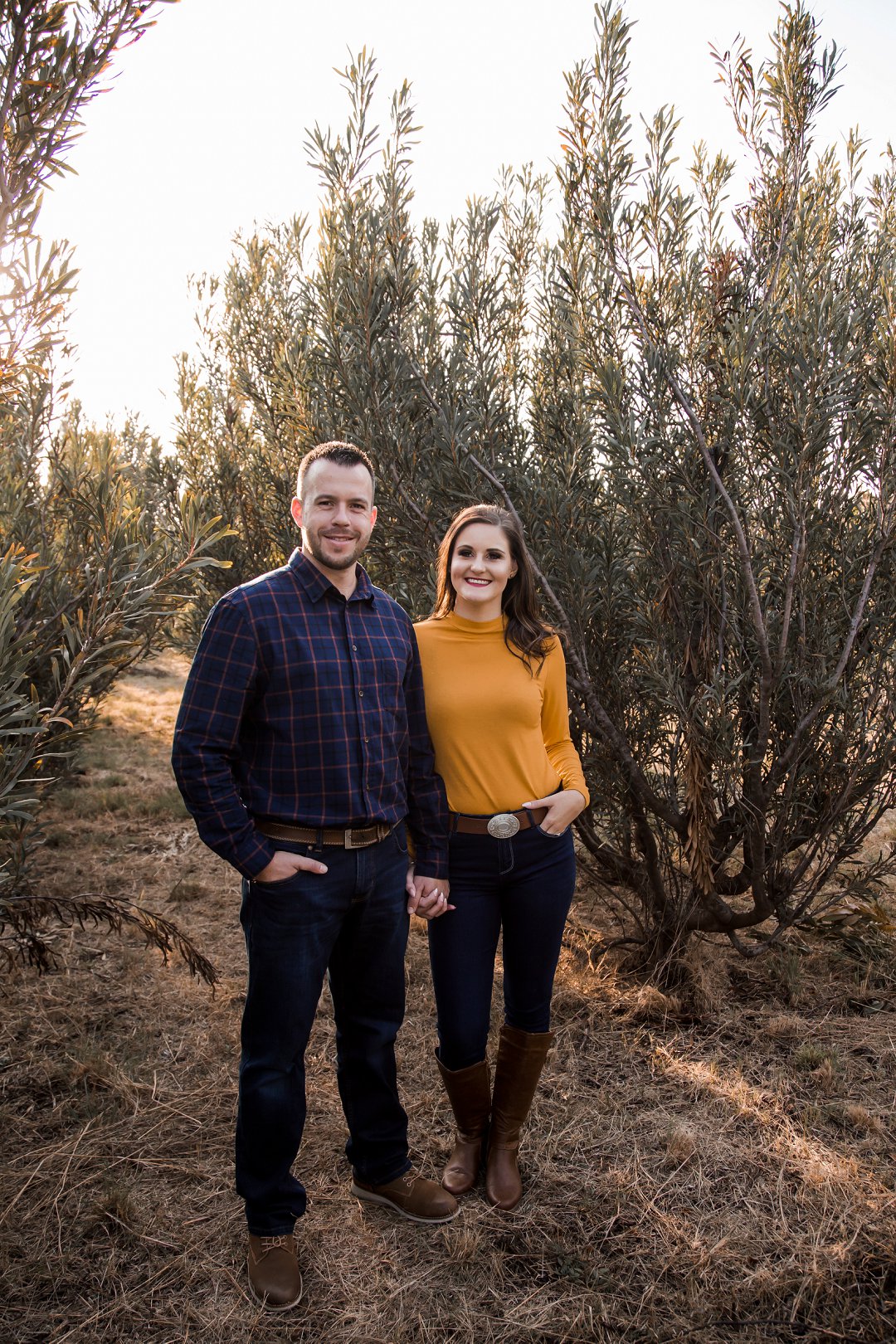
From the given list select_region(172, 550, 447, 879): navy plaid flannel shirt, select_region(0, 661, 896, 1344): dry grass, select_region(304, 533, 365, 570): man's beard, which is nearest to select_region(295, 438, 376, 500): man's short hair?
select_region(304, 533, 365, 570): man's beard

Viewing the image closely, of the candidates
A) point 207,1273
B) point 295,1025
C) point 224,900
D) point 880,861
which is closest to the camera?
point 295,1025

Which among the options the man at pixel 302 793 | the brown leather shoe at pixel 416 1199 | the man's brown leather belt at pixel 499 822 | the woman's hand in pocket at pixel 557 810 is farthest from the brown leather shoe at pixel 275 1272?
the woman's hand in pocket at pixel 557 810

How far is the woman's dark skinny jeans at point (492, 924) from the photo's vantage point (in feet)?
9.16

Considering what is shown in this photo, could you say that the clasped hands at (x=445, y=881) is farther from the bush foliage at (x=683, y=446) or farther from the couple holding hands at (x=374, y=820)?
the bush foliage at (x=683, y=446)

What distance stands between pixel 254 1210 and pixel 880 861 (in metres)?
3.43

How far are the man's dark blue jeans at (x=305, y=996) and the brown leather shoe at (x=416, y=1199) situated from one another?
0.28 metres

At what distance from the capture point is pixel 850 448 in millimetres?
3699

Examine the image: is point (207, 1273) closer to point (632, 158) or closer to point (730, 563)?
point (730, 563)

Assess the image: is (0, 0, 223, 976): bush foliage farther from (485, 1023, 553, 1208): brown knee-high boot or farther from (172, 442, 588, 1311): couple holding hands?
(485, 1023, 553, 1208): brown knee-high boot

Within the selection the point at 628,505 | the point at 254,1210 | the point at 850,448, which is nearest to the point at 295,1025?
the point at 254,1210

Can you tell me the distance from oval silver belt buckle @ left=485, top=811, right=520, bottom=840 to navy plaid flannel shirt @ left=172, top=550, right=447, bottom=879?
292 millimetres

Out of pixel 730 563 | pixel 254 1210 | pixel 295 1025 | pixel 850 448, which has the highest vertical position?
pixel 850 448

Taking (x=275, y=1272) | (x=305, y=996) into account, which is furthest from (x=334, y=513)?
(x=275, y=1272)

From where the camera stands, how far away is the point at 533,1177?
3131 mm
